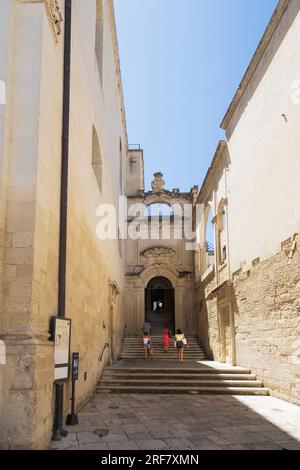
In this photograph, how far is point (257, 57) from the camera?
1088cm

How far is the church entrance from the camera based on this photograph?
22078mm

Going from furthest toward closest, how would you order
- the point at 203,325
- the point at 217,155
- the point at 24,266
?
the point at 203,325
the point at 217,155
the point at 24,266

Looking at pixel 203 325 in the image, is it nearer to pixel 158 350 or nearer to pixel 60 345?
pixel 158 350

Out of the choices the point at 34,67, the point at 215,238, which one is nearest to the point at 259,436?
the point at 34,67

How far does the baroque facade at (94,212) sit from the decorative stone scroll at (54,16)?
4cm

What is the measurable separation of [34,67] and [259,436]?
5.78m

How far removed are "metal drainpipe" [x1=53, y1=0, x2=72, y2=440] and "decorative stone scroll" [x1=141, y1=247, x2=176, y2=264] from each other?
14.6m

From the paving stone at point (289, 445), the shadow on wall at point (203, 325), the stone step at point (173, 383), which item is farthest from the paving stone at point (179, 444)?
the shadow on wall at point (203, 325)

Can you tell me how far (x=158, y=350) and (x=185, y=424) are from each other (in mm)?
10142

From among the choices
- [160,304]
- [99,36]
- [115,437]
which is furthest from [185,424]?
[160,304]

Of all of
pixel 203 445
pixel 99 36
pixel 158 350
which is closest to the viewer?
pixel 203 445

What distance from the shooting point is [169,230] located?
21.9 meters

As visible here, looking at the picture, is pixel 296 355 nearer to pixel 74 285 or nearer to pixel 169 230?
pixel 74 285

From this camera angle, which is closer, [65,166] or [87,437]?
[87,437]
